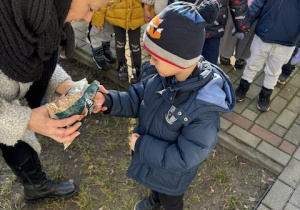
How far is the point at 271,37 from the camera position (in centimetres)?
330

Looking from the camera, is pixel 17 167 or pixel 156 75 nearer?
pixel 156 75

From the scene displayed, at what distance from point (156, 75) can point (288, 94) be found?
9.14 ft

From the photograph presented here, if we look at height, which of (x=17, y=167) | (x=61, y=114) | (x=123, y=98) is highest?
(x=61, y=114)

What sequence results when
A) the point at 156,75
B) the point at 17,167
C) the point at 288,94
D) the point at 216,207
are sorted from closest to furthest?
the point at 156,75 < the point at 17,167 < the point at 216,207 < the point at 288,94

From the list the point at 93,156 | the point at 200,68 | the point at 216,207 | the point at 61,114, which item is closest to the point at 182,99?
the point at 200,68

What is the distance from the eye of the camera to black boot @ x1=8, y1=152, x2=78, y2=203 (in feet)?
7.82

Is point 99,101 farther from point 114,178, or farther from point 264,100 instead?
point 264,100

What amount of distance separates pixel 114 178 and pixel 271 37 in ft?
7.72

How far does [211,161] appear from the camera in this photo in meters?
3.18

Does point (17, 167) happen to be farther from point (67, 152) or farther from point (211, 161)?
point (211, 161)

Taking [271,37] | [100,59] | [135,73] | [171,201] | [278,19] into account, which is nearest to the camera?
[171,201]

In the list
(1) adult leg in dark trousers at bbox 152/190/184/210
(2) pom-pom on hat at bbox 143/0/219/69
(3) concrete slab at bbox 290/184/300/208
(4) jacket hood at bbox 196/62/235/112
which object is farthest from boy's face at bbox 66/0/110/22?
(3) concrete slab at bbox 290/184/300/208

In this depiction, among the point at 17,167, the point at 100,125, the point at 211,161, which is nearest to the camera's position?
the point at 17,167

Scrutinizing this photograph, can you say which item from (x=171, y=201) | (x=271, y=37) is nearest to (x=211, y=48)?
(x=271, y=37)
